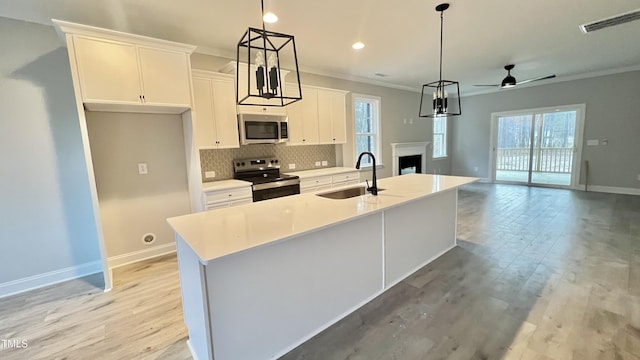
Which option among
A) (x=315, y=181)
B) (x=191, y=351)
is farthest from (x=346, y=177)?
(x=191, y=351)

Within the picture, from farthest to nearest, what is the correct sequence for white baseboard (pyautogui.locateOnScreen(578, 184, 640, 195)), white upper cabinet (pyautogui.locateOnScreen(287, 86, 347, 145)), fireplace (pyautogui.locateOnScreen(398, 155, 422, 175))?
fireplace (pyautogui.locateOnScreen(398, 155, 422, 175)) < white baseboard (pyautogui.locateOnScreen(578, 184, 640, 195)) < white upper cabinet (pyautogui.locateOnScreen(287, 86, 347, 145))

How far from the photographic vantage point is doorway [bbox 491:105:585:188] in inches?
256

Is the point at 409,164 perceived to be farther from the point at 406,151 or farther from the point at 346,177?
the point at 346,177

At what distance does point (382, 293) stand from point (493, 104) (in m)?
7.44

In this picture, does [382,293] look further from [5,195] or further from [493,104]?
[493,104]

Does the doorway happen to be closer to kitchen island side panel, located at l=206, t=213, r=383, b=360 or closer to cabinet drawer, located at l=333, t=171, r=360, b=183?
cabinet drawer, located at l=333, t=171, r=360, b=183

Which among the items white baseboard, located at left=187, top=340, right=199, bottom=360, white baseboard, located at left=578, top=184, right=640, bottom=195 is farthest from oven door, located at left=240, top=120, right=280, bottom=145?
Answer: white baseboard, located at left=578, top=184, right=640, bottom=195

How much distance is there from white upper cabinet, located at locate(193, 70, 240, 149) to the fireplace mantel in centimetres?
402

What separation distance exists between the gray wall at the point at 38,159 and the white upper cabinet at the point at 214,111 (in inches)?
47.4

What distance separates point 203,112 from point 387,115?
427 cm

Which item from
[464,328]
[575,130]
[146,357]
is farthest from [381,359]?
[575,130]

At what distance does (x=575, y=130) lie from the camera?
6.42m

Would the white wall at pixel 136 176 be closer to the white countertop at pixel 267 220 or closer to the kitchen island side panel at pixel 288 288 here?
the white countertop at pixel 267 220

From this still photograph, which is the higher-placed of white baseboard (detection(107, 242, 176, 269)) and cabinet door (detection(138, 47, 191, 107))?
cabinet door (detection(138, 47, 191, 107))
